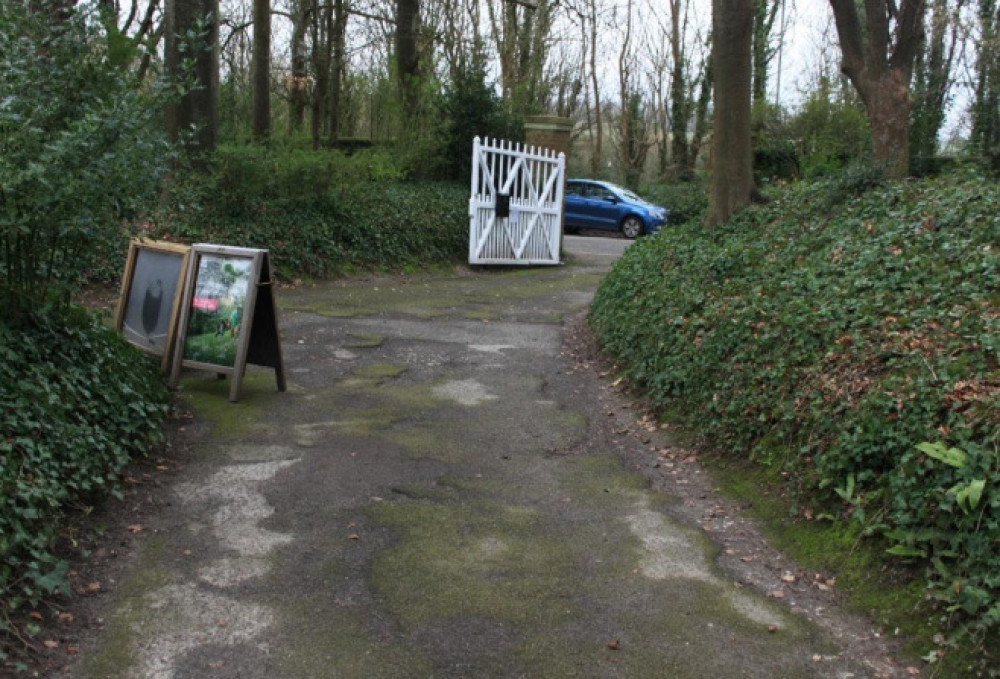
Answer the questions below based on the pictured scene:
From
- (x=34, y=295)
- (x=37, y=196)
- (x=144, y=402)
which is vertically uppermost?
(x=37, y=196)

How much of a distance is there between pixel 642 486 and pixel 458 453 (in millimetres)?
1294

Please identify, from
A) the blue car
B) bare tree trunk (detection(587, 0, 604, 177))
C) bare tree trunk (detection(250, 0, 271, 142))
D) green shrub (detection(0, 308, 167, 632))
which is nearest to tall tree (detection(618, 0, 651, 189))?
bare tree trunk (detection(587, 0, 604, 177))

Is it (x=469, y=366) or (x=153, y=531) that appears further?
(x=469, y=366)

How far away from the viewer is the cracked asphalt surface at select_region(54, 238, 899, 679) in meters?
3.85

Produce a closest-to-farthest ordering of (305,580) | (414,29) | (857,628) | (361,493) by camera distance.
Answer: (857,628)
(305,580)
(361,493)
(414,29)

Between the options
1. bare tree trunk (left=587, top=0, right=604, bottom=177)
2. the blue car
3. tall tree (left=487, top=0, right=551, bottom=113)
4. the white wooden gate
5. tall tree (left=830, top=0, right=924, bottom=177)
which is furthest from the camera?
bare tree trunk (left=587, top=0, right=604, bottom=177)

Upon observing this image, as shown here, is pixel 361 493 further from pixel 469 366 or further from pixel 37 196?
pixel 469 366

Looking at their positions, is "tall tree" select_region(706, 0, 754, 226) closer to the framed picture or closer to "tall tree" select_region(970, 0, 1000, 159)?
the framed picture

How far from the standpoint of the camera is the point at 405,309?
12352 millimetres

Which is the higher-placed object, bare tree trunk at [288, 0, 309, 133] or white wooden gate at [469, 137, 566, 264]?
bare tree trunk at [288, 0, 309, 133]

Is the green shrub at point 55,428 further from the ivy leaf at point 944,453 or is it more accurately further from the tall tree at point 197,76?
the tall tree at point 197,76

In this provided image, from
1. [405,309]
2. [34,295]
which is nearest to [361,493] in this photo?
[34,295]

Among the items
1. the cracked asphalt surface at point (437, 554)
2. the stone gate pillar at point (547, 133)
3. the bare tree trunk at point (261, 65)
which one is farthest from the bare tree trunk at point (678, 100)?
the cracked asphalt surface at point (437, 554)

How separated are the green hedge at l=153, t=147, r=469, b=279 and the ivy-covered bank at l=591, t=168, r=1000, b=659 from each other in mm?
5919
